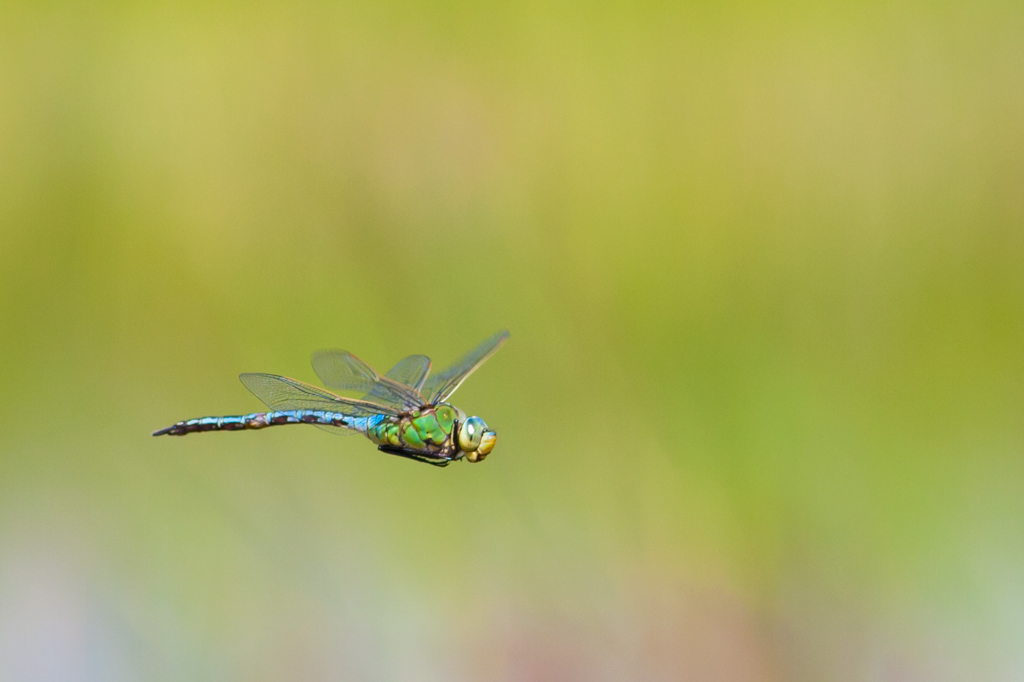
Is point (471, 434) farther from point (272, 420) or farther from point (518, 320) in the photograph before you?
point (518, 320)

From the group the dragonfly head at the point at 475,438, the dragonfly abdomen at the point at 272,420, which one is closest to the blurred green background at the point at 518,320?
the dragonfly abdomen at the point at 272,420

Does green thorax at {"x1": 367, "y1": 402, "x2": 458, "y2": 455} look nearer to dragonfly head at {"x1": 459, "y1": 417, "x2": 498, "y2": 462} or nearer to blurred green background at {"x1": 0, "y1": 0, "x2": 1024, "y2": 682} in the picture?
dragonfly head at {"x1": 459, "y1": 417, "x2": 498, "y2": 462}

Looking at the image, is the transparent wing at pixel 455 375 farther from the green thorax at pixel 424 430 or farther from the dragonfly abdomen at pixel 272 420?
the dragonfly abdomen at pixel 272 420

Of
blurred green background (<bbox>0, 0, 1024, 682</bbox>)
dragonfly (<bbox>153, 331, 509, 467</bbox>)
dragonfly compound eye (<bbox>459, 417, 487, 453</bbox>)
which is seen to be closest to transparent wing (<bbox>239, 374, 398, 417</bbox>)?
dragonfly (<bbox>153, 331, 509, 467</bbox>)

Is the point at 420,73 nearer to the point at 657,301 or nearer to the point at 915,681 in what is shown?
the point at 657,301

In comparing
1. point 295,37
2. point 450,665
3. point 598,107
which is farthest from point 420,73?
point 450,665
